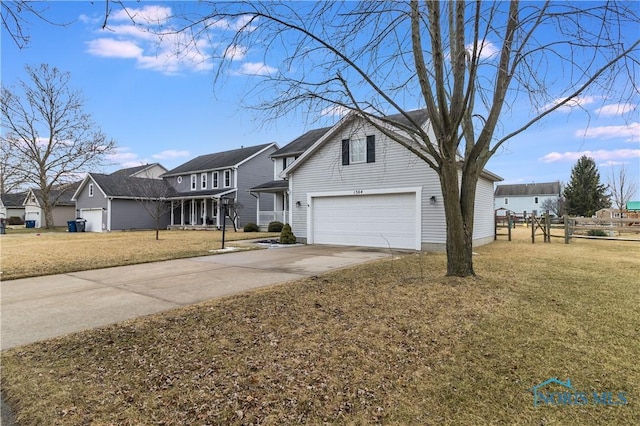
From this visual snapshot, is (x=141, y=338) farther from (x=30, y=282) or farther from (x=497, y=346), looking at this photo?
(x=30, y=282)

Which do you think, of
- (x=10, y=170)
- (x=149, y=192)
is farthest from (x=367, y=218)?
(x=10, y=170)

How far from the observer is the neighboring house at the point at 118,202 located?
2705 centimetres

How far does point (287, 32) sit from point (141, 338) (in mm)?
5037

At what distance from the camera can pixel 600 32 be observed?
532cm

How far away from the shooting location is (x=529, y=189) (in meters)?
60.9

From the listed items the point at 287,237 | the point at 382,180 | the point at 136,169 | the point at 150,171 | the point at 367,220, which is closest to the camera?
the point at 382,180

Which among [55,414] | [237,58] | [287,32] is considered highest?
[287,32]

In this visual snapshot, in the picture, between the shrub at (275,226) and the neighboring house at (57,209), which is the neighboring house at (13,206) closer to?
the neighboring house at (57,209)

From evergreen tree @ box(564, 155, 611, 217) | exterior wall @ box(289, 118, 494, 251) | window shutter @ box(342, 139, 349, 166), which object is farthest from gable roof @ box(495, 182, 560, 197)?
window shutter @ box(342, 139, 349, 166)

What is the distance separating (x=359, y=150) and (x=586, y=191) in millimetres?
37491

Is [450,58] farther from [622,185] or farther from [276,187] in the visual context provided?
[622,185]

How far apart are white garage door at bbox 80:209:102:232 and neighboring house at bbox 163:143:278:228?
5.41 metres

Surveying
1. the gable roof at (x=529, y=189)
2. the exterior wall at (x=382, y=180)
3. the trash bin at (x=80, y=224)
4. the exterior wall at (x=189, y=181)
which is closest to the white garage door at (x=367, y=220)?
Result: the exterior wall at (x=382, y=180)

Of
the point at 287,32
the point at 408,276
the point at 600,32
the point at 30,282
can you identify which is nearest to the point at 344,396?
the point at 408,276
